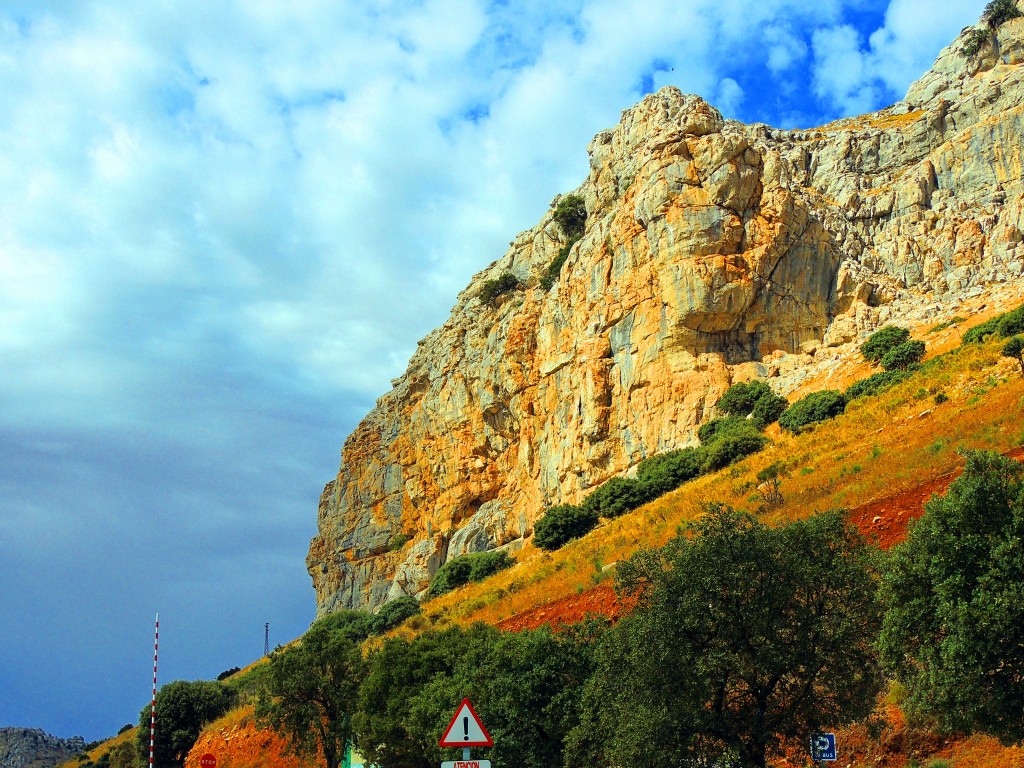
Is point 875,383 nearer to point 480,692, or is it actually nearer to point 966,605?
point 480,692

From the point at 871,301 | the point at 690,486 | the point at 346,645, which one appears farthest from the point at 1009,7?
the point at 346,645

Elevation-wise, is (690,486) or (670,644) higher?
(690,486)

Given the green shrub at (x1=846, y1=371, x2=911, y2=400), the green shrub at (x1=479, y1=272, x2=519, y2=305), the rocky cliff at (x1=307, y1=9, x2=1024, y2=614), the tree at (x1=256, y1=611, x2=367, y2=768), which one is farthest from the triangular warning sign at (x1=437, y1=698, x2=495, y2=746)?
the green shrub at (x1=479, y1=272, x2=519, y2=305)

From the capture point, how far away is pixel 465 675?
23.0 m

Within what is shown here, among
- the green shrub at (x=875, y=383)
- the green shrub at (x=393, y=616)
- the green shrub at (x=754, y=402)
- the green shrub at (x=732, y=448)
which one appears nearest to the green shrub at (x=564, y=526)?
the green shrub at (x=732, y=448)

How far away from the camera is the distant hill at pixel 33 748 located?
91.7m

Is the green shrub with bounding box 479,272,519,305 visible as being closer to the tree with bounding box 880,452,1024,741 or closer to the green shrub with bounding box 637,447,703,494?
the green shrub with bounding box 637,447,703,494

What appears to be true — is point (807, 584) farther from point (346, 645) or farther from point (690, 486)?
point (690, 486)

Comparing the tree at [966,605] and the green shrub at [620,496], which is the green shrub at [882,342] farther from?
the tree at [966,605]

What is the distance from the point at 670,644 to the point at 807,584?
2585 mm

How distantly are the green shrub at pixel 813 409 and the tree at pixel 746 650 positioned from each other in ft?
91.9

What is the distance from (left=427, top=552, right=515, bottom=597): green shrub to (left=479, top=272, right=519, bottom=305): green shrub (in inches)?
877

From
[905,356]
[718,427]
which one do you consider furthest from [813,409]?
[718,427]

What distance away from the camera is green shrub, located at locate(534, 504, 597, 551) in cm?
4997
